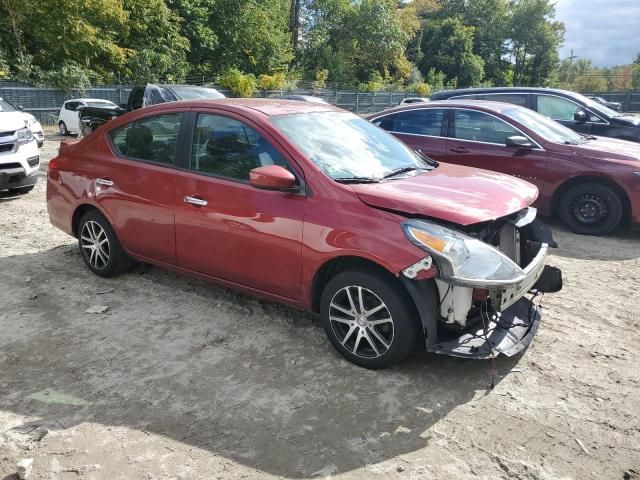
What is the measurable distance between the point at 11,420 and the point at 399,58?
48.4m

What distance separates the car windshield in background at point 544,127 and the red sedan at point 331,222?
3.16m

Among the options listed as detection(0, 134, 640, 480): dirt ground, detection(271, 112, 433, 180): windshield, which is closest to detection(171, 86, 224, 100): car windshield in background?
detection(0, 134, 640, 480): dirt ground

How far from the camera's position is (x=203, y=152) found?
4297mm

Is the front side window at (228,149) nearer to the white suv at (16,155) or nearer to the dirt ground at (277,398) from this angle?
the dirt ground at (277,398)

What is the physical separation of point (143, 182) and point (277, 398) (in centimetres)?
227

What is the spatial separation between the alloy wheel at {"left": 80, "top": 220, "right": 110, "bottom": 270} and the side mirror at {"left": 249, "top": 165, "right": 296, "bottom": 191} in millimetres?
2083

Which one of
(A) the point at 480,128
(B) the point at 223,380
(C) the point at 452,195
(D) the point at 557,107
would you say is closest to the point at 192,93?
(A) the point at 480,128

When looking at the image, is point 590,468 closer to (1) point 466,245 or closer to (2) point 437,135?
(1) point 466,245

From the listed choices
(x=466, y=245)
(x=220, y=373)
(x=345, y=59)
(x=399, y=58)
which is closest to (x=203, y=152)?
(x=220, y=373)

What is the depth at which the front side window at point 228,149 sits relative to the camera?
13.0 ft

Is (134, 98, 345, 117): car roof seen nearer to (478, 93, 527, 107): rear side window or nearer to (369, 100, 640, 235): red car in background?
(369, 100, 640, 235): red car in background

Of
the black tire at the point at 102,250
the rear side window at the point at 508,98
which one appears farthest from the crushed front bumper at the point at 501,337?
the rear side window at the point at 508,98

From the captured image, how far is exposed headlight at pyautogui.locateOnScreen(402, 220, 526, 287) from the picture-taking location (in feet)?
10.3

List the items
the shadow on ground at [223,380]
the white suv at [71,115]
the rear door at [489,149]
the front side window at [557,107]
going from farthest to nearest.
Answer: the white suv at [71,115] < the front side window at [557,107] < the rear door at [489,149] < the shadow on ground at [223,380]
